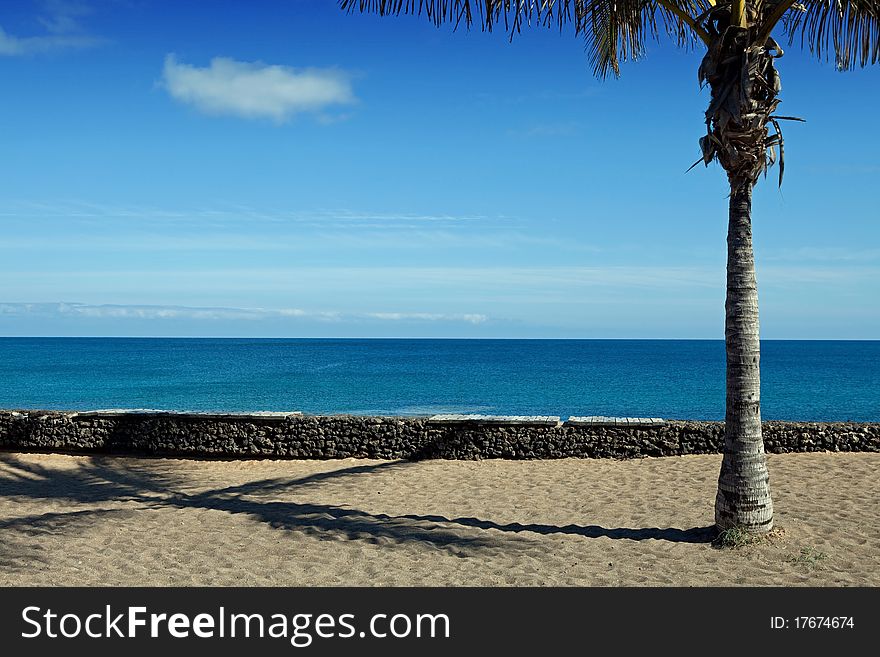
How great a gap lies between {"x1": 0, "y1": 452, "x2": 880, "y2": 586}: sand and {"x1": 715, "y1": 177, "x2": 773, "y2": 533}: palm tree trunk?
0.43 metres

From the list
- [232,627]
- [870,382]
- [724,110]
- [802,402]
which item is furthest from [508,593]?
[870,382]

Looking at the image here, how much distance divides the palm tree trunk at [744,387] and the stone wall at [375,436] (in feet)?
16.2

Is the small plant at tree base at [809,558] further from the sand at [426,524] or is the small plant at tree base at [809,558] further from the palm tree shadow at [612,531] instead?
the palm tree shadow at [612,531]

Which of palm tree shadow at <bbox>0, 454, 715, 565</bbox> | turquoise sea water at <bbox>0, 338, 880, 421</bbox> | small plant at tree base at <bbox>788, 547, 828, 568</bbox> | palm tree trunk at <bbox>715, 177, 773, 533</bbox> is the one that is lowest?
turquoise sea water at <bbox>0, 338, 880, 421</bbox>

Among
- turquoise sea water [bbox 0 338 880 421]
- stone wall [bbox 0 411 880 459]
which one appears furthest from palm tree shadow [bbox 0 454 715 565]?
turquoise sea water [bbox 0 338 880 421]

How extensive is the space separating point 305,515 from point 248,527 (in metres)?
0.79

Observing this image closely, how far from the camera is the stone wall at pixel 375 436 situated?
12.5 metres

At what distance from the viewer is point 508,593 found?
6516mm

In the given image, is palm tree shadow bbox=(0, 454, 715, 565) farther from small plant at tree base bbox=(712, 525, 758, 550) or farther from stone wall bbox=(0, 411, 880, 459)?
stone wall bbox=(0, 411, 880, 459)

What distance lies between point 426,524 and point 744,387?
12.7 feet

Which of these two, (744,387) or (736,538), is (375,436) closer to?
(736,538)

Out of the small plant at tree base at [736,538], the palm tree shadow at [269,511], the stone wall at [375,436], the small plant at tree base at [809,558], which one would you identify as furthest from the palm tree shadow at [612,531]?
the stone wall at [375,436]

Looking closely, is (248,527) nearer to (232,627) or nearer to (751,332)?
(232,627)

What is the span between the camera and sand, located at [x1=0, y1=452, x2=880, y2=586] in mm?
7082
